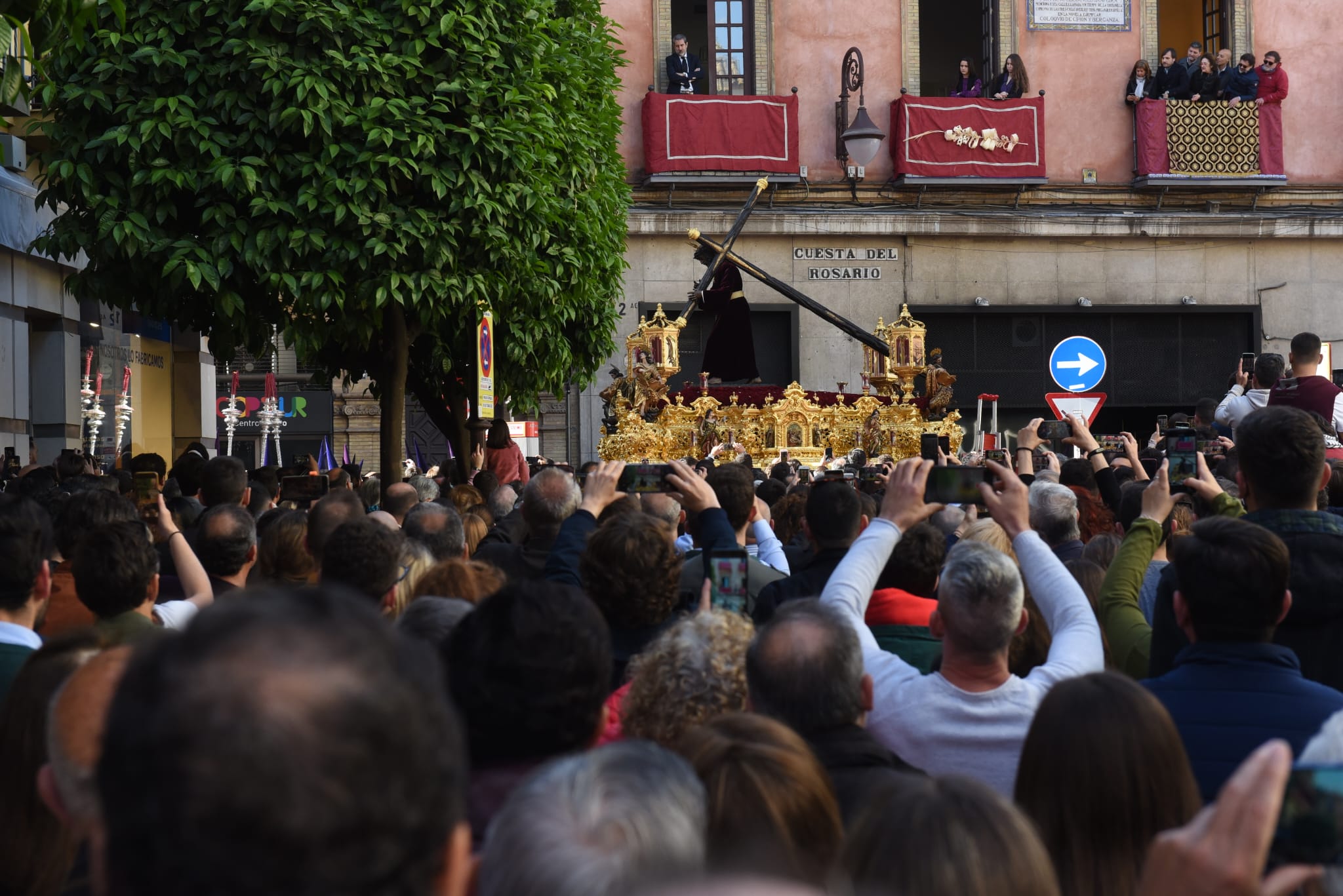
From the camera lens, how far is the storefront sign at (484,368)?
10.7 m

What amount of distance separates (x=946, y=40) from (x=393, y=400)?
72.5 ft

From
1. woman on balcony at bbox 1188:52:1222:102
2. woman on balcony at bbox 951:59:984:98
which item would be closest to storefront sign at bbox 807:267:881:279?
woman on balcony at bbox 951:59:984:98

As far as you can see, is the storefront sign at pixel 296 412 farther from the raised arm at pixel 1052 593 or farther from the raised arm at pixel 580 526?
the raised arm at pixel 1052 593

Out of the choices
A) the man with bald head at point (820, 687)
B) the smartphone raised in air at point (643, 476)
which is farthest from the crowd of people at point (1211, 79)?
the man with bald head at point (820, 687)

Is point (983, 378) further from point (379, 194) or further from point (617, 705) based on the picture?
point (617, 705)

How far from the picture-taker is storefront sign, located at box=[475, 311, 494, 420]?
10.7 metres

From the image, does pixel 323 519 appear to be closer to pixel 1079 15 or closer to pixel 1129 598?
pixel 1129 598

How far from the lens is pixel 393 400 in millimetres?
13500

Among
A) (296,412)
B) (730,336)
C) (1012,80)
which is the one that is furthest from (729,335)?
(296,412)

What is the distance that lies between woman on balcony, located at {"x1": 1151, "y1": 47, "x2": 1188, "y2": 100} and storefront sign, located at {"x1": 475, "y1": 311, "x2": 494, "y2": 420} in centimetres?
1892

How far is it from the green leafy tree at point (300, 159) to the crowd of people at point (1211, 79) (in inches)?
670

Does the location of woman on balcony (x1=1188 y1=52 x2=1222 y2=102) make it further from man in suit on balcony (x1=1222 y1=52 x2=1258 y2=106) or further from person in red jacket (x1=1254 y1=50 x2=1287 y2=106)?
person in red jacket (x1=1254 y1=50 x2=1287 y2=106)

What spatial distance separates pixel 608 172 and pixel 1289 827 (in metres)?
15.4

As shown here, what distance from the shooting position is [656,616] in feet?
14.7
